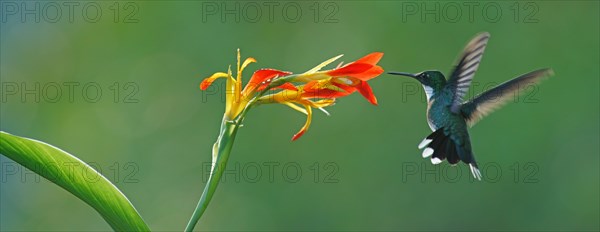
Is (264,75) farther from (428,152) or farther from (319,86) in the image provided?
Answer: (428,152)

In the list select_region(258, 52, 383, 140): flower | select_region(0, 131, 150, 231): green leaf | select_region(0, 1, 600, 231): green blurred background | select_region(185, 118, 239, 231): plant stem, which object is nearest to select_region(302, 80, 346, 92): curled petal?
select_region(258, 52, 383, 140): flower

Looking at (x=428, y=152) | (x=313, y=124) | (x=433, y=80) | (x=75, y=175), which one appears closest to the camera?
(x=75, y=175)

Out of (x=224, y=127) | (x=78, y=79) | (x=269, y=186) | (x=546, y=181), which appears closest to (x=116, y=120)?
(x=78, y=79)

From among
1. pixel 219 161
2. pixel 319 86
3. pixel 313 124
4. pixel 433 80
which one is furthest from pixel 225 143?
pixel 313 124

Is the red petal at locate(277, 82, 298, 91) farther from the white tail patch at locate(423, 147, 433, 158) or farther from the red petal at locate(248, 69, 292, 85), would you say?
the white tail patch at locate(423, 147, 433, 158)

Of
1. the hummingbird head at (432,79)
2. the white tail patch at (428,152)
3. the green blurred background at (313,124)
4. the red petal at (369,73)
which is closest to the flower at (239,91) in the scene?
the red petal at (369,73)

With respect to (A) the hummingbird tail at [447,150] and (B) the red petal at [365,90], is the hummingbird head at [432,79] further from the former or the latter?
(B) the red petal at [365,90]
